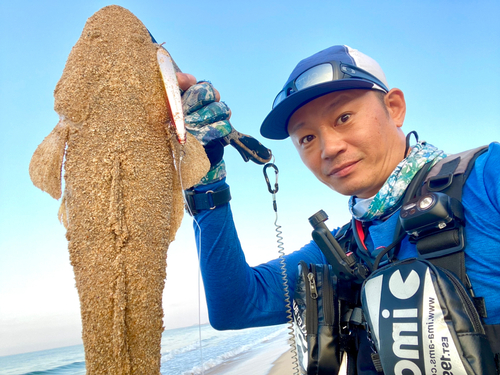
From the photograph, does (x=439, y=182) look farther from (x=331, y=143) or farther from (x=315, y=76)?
(x=315, y=76)

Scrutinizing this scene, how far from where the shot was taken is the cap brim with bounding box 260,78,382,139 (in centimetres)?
204

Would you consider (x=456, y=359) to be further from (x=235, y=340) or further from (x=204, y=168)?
(x=235, y=340)

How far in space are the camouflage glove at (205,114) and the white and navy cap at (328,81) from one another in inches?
26.8

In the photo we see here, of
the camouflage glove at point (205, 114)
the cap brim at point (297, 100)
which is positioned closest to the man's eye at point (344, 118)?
the cap brim at point (297, 100)

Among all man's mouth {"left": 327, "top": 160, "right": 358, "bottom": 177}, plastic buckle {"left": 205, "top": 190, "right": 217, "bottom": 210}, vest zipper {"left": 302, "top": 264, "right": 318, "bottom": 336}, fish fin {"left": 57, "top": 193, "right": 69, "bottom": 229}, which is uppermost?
man's mouth {"left": 327, "top": 160, "right": 358, "bottom": 177}

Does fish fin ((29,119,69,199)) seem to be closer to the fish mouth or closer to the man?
the fish mouth

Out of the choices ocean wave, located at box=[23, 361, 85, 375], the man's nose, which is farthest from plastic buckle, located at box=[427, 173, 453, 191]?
ocean wave, located at box=[23, 361, 85, 375]

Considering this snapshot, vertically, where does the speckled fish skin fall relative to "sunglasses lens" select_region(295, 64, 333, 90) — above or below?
below

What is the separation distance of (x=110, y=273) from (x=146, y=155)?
476mm

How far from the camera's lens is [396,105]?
2.29 metres

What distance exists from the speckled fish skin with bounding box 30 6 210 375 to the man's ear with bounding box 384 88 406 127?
1.60 meters

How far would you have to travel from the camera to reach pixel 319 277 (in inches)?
86.2

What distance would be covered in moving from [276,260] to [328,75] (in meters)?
1.86

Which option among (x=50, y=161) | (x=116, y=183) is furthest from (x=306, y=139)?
(x=50, y=161)
